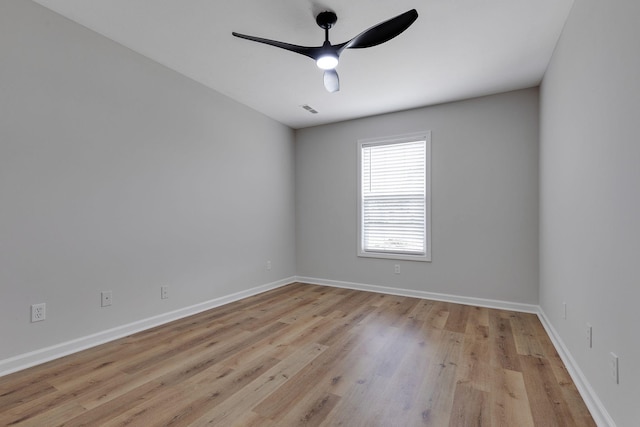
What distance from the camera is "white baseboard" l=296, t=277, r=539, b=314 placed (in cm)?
356

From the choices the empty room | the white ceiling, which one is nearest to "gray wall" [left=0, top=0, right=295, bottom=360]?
the empty room

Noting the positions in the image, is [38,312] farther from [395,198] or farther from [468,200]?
[468,200]

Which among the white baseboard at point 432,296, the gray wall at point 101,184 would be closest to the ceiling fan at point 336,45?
the gray wall at point 101,184

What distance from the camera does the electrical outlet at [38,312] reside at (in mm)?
2189

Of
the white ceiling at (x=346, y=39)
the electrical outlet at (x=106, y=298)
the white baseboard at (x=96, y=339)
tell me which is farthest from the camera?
the electrical outlet at (x=106, y=298)

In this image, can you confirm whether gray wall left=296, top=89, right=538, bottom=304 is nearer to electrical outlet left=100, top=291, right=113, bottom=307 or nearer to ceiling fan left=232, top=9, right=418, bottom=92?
ceiling fan left=232, top=9, right=418, bottom=92

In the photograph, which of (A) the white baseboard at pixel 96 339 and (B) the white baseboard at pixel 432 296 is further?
(B) the white baseboard at pixel 432 296

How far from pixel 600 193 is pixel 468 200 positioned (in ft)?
7.45

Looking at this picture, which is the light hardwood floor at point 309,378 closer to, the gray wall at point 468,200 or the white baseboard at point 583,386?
the white baseboard at point 583,386

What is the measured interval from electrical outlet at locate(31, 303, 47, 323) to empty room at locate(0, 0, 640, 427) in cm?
1

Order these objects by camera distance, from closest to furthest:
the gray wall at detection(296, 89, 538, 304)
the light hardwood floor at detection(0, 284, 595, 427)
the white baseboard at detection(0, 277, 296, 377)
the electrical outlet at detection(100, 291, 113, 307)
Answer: the light hardwood floor at detection(0, 284, 595, 427) → the white baseboard at detection(0, 277, 296, 377) → the electrical outlet at detection(100, 291, 113, 307) → the gray wall at detection(296, 89, 538, 304)

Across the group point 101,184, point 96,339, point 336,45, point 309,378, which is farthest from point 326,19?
point 96,339

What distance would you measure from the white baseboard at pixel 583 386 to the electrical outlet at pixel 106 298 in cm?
349

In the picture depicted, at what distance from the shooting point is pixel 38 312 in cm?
221
